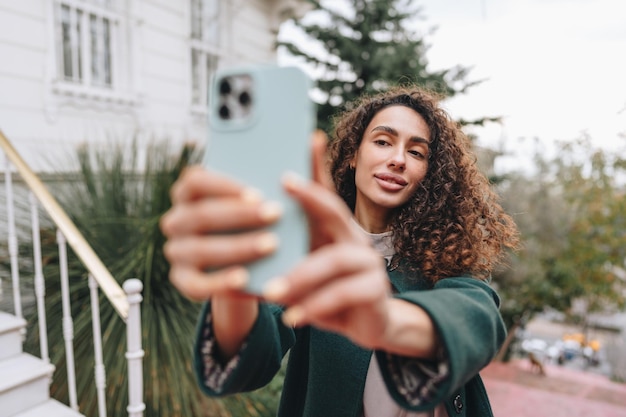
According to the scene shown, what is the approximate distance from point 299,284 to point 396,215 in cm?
82

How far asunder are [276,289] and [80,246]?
2212 mm

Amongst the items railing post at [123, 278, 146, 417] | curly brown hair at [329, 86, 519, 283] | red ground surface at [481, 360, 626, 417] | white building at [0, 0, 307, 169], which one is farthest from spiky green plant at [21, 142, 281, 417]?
red ground surface at [481, 360, 626, 417]

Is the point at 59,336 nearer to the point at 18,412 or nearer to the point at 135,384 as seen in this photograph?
the point at 18,412

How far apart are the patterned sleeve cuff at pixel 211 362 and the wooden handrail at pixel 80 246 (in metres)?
1.58

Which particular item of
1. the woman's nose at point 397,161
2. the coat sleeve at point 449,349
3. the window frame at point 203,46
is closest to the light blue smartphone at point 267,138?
the coat sleeve at point 449,349

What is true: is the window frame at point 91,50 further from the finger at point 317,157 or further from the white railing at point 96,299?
the finger at point 317,157

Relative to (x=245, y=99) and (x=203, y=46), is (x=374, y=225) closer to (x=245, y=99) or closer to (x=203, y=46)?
(x=245, y=99)

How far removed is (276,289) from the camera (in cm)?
50

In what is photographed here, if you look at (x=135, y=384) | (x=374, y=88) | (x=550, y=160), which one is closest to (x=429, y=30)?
(x=374, y=88)

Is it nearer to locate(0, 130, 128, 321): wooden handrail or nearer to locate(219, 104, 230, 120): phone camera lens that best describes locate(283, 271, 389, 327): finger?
locate(219, 104, 230, 120): phone camera lens

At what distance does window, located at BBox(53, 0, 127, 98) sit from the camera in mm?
4062

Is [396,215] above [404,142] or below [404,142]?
below

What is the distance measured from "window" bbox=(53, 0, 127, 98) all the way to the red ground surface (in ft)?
20.2

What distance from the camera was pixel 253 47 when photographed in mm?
6375
